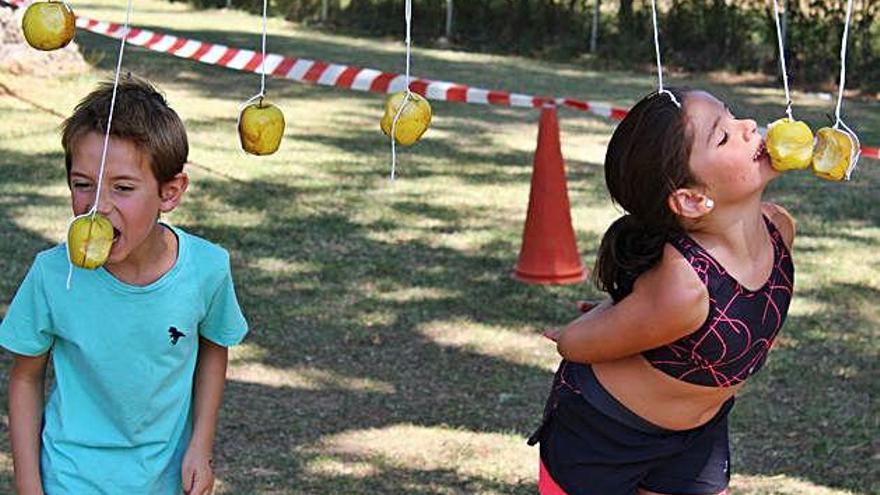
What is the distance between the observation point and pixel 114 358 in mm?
2996

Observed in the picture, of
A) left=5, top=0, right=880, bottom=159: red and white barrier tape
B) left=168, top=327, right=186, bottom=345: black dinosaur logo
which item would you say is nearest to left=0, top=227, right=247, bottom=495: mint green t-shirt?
left=168, top=327, right=186, bottom=345: black dinosaur logo

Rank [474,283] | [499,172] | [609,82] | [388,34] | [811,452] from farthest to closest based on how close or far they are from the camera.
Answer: [388,34], [609,82], [499,172], [474,283], [811,452]

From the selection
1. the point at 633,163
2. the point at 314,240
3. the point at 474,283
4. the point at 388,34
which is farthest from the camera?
the point at 388,34

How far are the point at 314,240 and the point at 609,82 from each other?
329 inches

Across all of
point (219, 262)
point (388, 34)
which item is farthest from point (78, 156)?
point (388, 34)

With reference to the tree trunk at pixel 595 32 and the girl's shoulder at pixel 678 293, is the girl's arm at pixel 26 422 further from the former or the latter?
the tree trunk at pixel 595 32

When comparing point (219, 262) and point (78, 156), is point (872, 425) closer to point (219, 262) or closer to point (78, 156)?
point (219, 262)

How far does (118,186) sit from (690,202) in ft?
3.48

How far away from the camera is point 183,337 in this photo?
3068mm

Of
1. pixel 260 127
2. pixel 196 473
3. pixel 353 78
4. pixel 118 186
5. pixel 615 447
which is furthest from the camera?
pixel 353 78

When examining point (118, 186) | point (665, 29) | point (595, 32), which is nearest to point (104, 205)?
point (118, 186)

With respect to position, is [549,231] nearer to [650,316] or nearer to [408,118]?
[650,316]

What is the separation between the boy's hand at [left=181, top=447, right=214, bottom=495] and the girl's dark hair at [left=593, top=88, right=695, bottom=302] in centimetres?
88

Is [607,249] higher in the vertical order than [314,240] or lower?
higher
